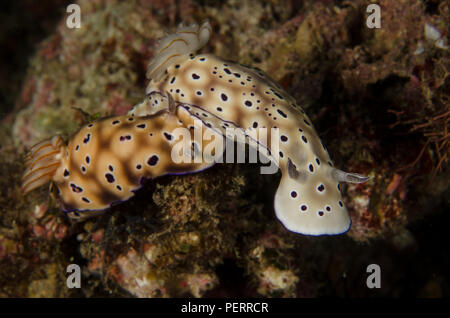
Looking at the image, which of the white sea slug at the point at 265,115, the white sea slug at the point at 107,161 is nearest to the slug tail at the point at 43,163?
the white sea slug at the point at 107,161

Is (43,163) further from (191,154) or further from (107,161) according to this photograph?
(191,154)

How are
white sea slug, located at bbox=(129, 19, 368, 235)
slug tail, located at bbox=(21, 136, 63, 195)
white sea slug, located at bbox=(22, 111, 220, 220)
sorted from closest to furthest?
white sea slug, located at bbox=(129, 19, 368, 235) → white sea slug, located at bbox=(22, 111, 220, 220) → slug tail, located at bbox=(21, 136, 63, 195)

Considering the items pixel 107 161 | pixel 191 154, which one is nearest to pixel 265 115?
pixel 191 154

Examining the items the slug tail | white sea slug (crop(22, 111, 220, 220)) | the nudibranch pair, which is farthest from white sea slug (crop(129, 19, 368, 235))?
the slug tail

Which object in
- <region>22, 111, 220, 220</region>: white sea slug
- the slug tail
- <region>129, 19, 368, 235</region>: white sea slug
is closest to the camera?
<region>129, 19, 368, 235</region>: white sea slug

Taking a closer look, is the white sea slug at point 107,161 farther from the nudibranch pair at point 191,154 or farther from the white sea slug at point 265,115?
the white sea slug at point 265,115

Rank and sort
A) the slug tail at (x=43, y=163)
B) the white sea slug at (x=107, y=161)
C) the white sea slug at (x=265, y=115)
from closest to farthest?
the white sea slug at (x=265, y=115), the white sea slug at (x=107, y=161), the slug tail at (x=43, y=163)

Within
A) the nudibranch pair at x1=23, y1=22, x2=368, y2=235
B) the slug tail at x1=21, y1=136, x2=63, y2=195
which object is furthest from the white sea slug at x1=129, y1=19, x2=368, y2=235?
the slug tail at x1=21, y1=136, x2=63, y2=195

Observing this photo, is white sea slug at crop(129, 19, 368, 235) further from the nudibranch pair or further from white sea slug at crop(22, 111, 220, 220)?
white sea slug at crop(22, 111, 220, 220)

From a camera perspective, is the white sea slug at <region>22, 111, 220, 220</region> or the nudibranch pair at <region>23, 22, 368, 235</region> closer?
the nudibranch pair at <region>23, 22, 368, 235</region>
